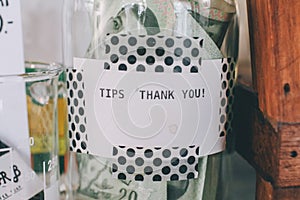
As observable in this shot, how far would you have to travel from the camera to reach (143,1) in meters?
0.37

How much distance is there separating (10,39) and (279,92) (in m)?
0.22

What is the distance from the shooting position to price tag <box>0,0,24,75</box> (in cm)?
39

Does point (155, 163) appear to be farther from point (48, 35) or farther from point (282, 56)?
point (48, 35)

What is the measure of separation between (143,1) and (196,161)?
0.13m

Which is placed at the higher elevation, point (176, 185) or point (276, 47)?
point (276, 47)

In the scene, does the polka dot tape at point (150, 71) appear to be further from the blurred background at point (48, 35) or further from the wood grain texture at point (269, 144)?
the blurred background at point (48, 35)

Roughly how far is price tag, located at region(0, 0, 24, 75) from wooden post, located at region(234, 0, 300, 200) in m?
0.19

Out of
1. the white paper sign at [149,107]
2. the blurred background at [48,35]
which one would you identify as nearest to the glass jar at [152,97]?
the white paper sign at [149,107]

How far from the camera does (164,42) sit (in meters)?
0.36

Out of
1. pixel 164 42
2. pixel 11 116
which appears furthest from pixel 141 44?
pixel 11 116

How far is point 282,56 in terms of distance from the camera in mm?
352

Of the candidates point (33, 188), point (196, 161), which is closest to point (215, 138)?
point (196, 161)

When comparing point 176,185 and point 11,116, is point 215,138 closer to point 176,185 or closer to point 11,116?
point 176,185

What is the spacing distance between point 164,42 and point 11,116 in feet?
0.46
